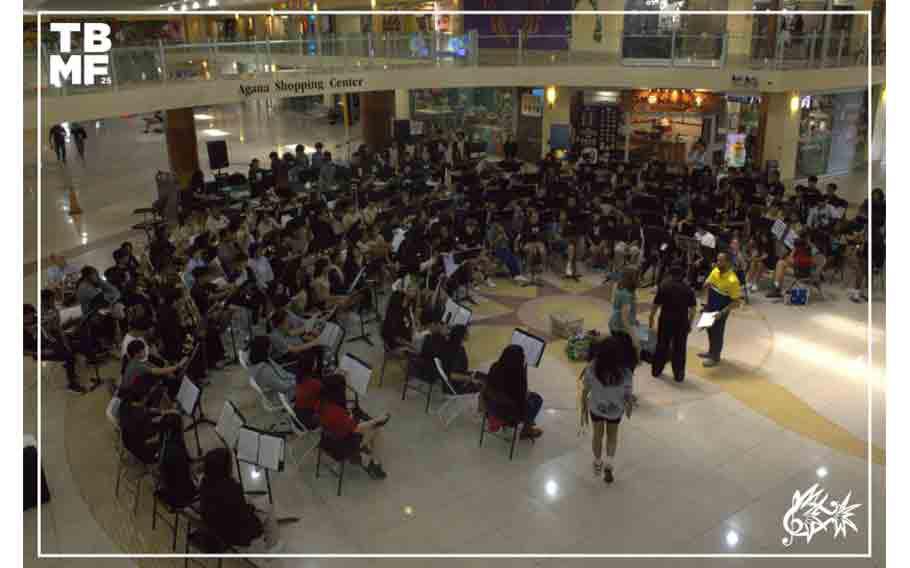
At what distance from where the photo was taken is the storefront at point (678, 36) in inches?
772

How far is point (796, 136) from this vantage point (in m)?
20.8

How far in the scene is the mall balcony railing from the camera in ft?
53.5

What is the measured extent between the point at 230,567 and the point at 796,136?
1966cm

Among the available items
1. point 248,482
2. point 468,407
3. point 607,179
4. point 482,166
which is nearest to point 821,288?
→ point 607,179

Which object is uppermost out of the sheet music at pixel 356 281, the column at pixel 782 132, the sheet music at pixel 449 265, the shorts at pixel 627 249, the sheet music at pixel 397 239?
the column at pixel 782 132

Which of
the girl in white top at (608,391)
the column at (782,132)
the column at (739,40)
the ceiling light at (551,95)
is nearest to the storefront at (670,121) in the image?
the ceiling light at (551,95)

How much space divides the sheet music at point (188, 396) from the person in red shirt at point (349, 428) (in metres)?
1.26

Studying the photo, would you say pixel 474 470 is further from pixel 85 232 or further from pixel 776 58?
pixel 776 58

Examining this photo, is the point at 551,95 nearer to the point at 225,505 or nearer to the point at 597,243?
the point at 597,243

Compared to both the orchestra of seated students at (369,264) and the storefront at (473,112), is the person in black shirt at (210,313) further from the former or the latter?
the storefront at (473,112)

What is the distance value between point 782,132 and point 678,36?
4.06 meters

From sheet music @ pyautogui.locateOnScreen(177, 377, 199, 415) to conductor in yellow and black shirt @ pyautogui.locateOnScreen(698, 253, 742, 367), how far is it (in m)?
6.44

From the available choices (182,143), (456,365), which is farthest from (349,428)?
(182,143)

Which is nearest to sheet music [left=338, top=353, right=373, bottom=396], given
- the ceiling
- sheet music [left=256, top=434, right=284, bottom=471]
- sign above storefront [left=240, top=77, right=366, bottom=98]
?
sheet music [left=256, top=434, right=284, bottom=471]
